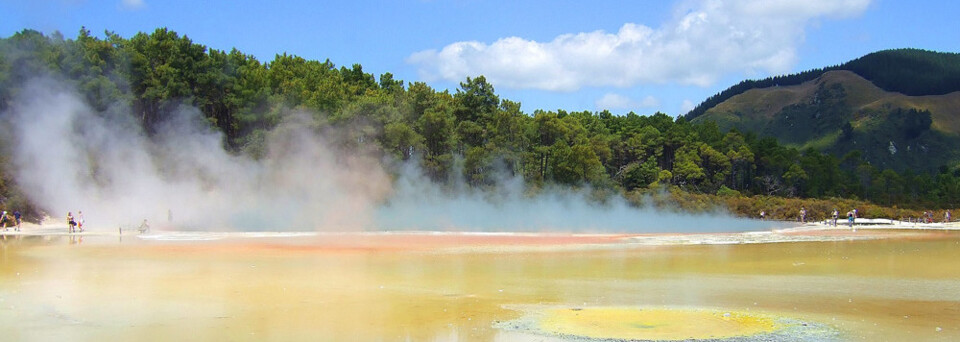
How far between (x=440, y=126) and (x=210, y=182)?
1787 centimetres

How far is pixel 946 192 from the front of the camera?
79500mm

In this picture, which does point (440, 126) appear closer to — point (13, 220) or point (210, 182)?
point (210, 182)

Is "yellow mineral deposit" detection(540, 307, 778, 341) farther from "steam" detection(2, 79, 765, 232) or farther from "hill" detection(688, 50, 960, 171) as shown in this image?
"hill" detection(688, 50, 960, 171)

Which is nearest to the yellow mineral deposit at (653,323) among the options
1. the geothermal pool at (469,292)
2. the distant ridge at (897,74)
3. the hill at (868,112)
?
the geothermal pool at (469,292)

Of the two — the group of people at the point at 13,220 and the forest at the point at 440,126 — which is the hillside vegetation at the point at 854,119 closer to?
the forest at the point at 440,126

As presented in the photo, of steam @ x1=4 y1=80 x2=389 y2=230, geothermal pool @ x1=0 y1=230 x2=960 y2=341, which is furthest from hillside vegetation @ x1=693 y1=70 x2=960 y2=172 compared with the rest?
geothermal pool @ x1=0 y1=230 x2=960 y2=341

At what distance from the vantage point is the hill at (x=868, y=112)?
11706cm

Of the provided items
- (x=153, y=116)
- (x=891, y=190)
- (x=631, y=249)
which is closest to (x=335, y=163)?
(x=153, y=116)

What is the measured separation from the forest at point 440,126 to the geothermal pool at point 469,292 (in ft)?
73.8

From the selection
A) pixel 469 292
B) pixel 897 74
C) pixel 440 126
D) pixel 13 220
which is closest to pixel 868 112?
pixel 897 74

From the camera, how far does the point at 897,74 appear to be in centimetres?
14650

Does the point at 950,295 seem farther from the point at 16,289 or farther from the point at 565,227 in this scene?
the point at 565,227

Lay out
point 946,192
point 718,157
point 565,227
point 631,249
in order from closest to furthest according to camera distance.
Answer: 1. point 631,249
2. point 565,227
3. point 718,157
4. point 946,192

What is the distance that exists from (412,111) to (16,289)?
45247 millimetres
